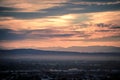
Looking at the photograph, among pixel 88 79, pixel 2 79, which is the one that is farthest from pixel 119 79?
pixel 2 79

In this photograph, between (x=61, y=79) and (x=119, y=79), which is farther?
(x=61, y=79)

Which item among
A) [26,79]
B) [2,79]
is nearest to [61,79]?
[26,79]

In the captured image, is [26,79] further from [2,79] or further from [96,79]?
[96,79]

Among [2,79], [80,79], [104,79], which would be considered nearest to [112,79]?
[104,79]

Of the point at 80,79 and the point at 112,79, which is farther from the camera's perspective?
the point at 80,79

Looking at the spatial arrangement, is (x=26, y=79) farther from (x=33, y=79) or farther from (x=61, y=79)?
(x=61, y=79)

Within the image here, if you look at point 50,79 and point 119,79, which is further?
point 50,79

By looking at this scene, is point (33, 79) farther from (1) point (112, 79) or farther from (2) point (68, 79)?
(1) point (112, 79)
